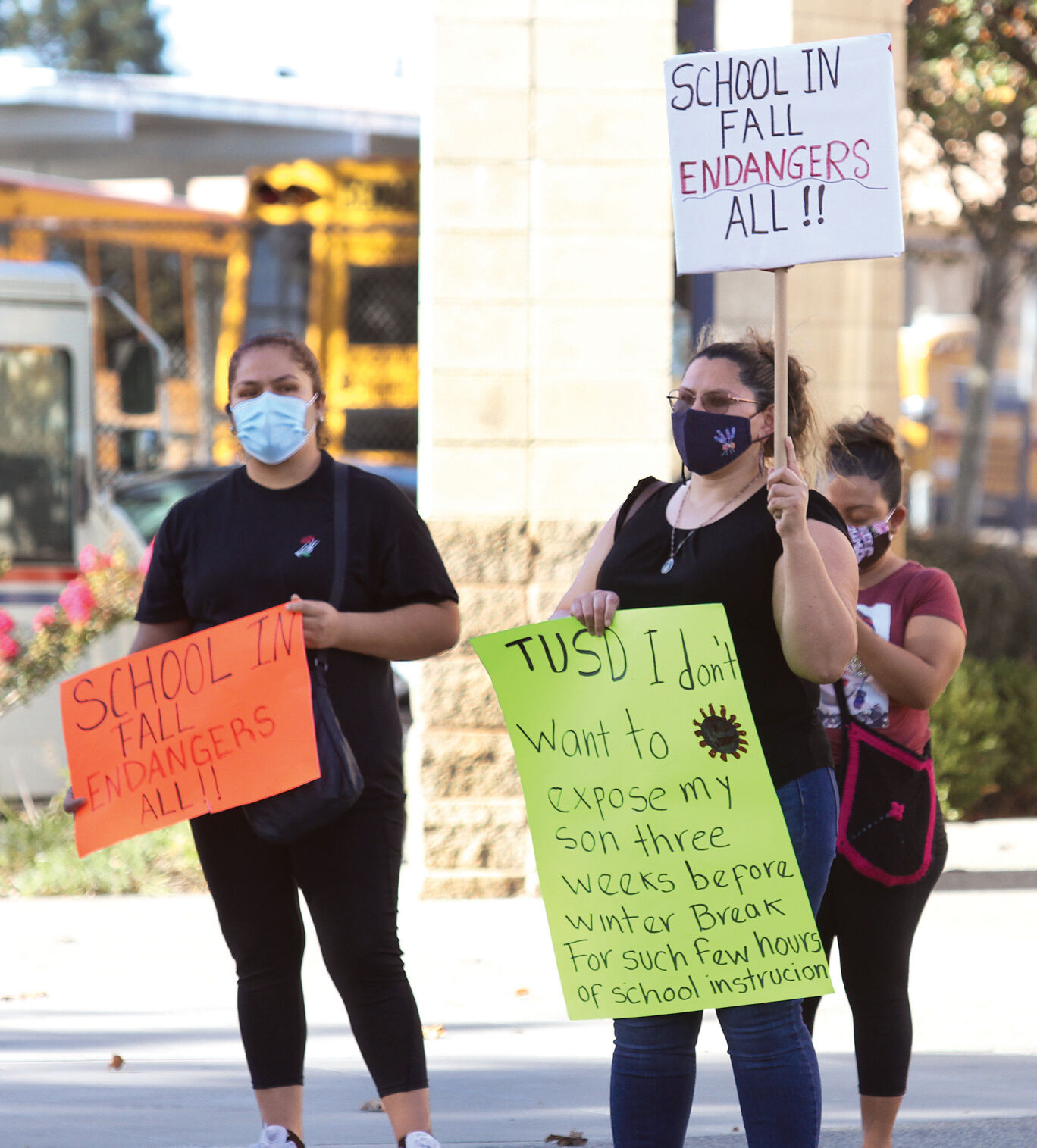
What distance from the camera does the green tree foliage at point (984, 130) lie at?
11.2 metres

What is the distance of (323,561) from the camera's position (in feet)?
12.9

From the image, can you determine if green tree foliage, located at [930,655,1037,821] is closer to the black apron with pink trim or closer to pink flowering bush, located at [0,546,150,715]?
pink flowering bush, located at [0,546,150,715]

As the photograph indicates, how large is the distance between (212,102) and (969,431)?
9941mm

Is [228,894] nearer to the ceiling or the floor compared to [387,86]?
nearer to the floor

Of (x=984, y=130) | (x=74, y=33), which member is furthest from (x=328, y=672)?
(x=74, y=33)

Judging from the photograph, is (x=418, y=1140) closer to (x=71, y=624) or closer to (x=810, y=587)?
(x=810, y=587)

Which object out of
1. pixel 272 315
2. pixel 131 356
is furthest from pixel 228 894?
pixel 272 315

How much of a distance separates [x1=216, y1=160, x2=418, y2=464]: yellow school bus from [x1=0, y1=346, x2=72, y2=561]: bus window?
227 inches

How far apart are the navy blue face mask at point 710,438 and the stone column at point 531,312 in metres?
3.96

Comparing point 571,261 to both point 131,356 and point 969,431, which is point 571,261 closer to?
point 131,356

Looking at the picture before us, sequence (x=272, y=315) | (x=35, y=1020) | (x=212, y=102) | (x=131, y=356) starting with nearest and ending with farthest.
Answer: (x=35, y=1020)
(x=131, y=356)
(x=272, y=315)
(x=212, y=102)

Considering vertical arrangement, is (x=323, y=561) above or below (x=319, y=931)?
above

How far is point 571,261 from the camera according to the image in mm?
7406

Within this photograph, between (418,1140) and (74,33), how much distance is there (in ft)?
220
